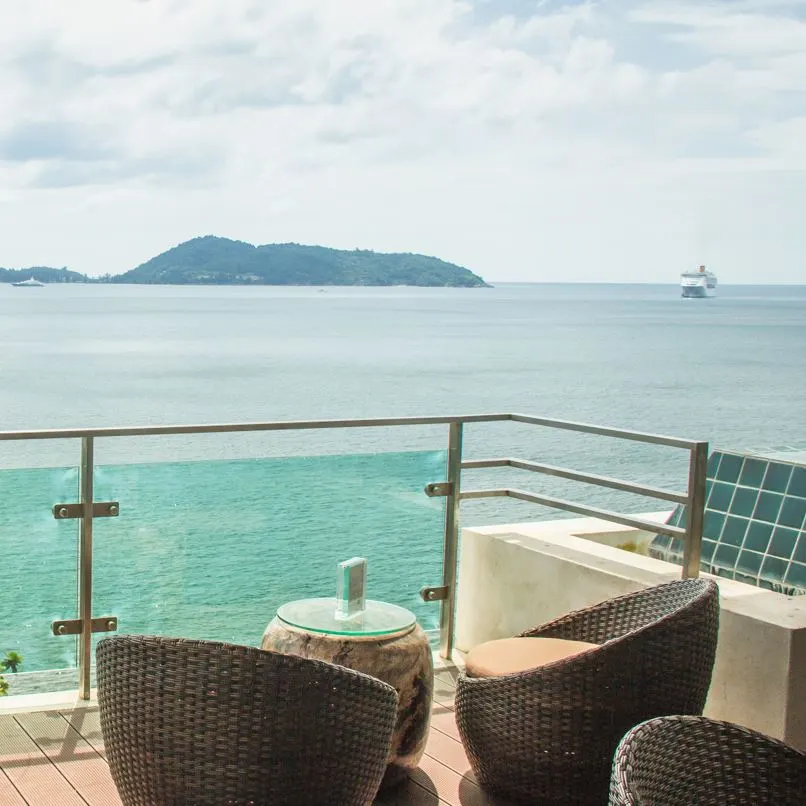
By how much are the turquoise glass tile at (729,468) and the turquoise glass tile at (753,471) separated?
2.1 inches

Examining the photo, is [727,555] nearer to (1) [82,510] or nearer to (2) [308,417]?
(1) [82,510]

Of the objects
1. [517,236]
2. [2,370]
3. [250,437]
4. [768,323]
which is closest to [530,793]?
[250,437]

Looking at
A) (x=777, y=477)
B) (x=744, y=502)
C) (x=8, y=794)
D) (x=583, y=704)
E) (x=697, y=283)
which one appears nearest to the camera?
(x=583, y=704)

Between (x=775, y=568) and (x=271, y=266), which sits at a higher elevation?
(x=271, y=266)

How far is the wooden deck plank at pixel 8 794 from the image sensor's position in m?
3.14

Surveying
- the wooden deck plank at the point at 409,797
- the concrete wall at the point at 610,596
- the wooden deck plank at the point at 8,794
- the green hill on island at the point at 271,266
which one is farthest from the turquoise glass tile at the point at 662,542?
the green hill on island at the point at 271,266

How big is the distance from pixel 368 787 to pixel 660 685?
835 millimetres

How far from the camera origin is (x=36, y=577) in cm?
379

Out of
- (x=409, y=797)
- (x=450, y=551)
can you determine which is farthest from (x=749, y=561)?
(x=409, y=797)

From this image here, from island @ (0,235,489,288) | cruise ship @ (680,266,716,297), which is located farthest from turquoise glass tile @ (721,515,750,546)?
cruise ship @ (680,266,716,297)

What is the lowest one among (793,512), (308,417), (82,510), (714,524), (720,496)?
(308,417)

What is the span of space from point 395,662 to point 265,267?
69.0 meters

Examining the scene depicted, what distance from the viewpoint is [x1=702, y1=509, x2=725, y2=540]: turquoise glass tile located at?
806 centimetres

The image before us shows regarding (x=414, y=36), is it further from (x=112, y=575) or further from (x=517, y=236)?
(x=112, y=575)
